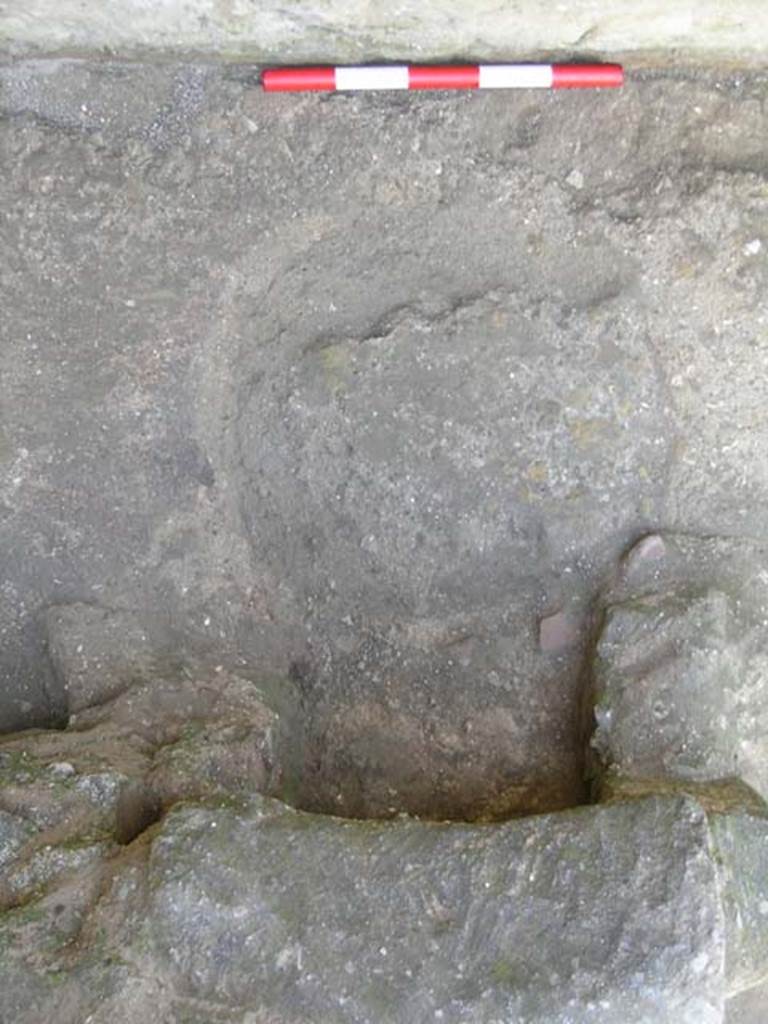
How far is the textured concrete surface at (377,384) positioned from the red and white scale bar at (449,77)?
0.04m

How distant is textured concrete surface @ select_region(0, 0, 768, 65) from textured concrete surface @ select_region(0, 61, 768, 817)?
0.08m

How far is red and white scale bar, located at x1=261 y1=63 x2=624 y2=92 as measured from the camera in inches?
93.3

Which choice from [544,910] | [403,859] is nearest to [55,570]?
[403,859]

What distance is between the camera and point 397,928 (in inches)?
68.7

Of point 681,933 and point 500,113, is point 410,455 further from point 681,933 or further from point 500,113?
point 681,933

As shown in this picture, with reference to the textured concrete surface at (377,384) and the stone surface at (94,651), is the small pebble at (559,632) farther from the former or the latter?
the stone surface at (94,651)

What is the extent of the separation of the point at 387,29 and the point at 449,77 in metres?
0.16

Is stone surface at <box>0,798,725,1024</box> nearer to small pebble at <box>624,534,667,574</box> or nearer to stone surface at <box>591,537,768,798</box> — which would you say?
stone surface at <box>591,537,768,798</box>

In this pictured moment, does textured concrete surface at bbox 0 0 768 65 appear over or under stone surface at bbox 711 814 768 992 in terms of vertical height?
over

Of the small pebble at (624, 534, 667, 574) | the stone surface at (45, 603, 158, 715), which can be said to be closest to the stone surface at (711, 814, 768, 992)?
the small pebble at (624, 534, 667, 574)

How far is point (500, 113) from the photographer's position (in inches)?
95.4

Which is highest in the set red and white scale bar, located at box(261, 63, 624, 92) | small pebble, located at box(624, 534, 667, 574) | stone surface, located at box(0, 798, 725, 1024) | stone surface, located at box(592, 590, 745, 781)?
red and white scale bar, located at box(261, 63, 624, 92)

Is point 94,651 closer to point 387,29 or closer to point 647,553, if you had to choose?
point 647,553

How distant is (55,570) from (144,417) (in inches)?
14.2
